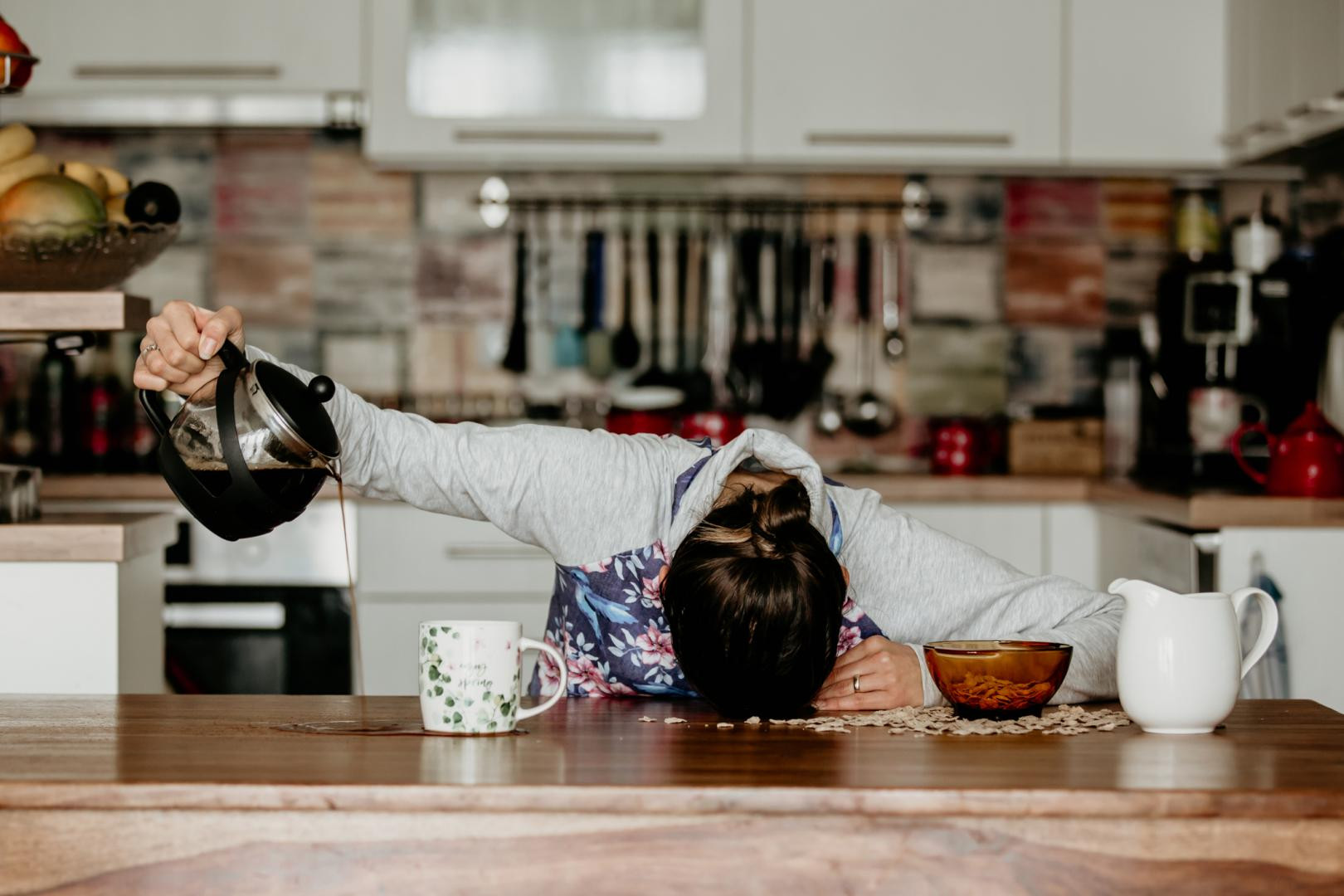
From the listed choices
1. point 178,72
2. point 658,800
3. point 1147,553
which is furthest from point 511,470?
point 178,72

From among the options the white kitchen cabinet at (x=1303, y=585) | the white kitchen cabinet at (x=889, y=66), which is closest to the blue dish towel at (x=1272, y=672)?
the white kitchen cabinet at (x=1303, y=585)

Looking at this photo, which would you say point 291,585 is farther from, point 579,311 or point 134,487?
point 579,311

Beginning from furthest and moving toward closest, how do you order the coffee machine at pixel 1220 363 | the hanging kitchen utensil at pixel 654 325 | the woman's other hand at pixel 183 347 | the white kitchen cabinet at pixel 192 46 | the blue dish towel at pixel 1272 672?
the hanging kitchen utensil at pixel 654 325
the white kitchen cabinet at pixel 192 46
the coffee machine at pixel 1220 363
the blue dish towel at pixel 1272 672
the woman's other hand at pixel 183 347

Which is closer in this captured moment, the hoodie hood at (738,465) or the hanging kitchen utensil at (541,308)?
the hoodie hood at (738,465)

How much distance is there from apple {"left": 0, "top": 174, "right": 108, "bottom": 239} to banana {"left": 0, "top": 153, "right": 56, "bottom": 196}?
0.05ft

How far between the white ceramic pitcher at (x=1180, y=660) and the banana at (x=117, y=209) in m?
1.27

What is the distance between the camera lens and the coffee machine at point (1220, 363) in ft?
9.30

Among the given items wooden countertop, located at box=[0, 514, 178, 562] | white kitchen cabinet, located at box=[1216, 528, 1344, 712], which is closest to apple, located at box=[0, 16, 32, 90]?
wooden countertop, located at box=[0, 514, 178, 562]

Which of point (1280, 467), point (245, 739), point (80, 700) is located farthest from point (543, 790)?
point (1280, 467)

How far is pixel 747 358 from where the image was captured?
3318 mm

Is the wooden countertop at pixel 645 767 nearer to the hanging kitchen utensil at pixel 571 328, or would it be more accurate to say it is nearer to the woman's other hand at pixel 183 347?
the woman's other hand at pixel 183 347

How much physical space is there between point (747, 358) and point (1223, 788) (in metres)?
2.43

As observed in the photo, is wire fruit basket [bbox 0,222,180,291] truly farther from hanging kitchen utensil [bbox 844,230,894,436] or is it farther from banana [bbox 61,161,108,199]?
hanging kitchen utensil [bbox 844,230,894,436]

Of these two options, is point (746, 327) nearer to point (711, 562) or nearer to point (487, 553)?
point (487, 553)
